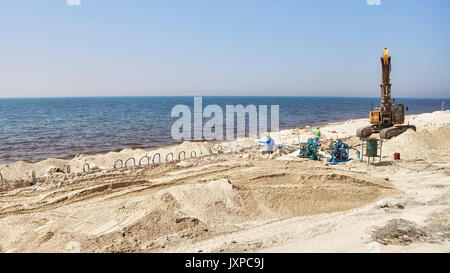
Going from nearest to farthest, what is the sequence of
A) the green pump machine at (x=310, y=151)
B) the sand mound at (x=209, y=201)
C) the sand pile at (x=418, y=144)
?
the sand mound at (x=209, y=201)
the green pump machine at (x=310, y=151)
the sand pile at (x=418, y=144)

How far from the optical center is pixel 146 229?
683cm

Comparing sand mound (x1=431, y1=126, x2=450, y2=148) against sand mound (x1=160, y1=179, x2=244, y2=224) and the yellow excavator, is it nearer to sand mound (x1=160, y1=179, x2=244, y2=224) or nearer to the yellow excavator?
the yellow excavator

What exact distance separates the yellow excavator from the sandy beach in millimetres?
7350

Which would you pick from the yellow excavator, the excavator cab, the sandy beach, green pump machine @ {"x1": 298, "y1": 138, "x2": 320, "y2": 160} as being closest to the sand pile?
the sandy beach

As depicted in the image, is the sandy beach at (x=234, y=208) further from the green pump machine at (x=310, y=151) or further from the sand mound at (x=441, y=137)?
the sand mound at (x=441, y=137)

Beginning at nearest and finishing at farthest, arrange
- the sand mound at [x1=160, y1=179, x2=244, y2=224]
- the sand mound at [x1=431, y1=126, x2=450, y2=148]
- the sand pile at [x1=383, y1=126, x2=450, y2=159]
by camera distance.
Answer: the sand mound at [x1=160, y1=179, x2=244, y2=224], the sand pile at [x1=383, y1=126, x2=450, y2=159], the sand mound at [x1=431, y1=126, x2=450, y2=148]

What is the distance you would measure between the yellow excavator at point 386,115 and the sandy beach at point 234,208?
7.35 m

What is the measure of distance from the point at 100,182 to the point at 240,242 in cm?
645

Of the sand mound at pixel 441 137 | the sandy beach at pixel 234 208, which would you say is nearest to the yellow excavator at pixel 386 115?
the sand mound at pixel 441 137

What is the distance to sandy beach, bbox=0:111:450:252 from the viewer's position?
248 inches

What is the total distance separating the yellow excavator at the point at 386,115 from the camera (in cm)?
1933

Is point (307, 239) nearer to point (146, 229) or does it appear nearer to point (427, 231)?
point (427, 231)
